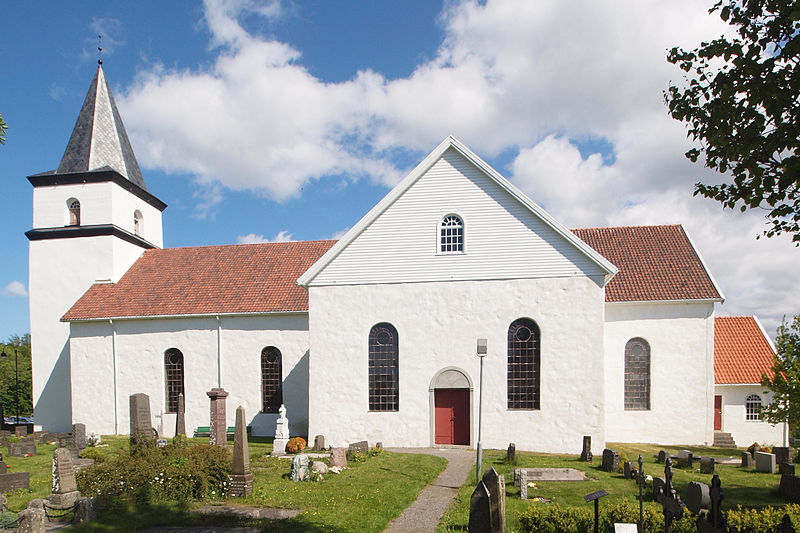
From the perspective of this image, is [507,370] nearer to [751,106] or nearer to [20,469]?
[751,106]

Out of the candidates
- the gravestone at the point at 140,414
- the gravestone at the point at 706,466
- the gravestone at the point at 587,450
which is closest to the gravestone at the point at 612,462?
the gravestone at the point at 587,450

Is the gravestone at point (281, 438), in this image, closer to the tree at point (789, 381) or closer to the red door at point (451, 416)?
the red door at point (451, 416)

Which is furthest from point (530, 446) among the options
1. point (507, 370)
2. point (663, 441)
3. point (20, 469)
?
point (20, 469)

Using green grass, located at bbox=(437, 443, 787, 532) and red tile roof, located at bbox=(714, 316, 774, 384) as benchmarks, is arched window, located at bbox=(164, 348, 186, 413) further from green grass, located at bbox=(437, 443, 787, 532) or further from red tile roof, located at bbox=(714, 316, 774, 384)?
red tile roof, located at bbox=(714, 316, 774, 384)

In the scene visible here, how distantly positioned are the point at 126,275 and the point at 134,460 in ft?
54.1

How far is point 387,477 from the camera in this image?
13.9 metres

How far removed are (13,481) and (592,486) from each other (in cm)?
1513

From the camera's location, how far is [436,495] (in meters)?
12.5

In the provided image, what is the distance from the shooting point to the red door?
19.0 metres

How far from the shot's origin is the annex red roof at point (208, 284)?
78.2 feet

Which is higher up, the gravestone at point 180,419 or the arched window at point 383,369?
the arched window at point 383,369

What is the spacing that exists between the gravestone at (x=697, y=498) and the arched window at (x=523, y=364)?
431 inches

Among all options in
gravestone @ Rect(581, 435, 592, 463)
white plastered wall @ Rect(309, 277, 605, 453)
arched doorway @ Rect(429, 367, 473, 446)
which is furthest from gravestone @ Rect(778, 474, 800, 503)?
arched doorway @ Rect(429, 367, 473, 446)

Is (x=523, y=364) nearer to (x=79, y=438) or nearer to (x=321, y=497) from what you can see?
(x=321, y=497)
